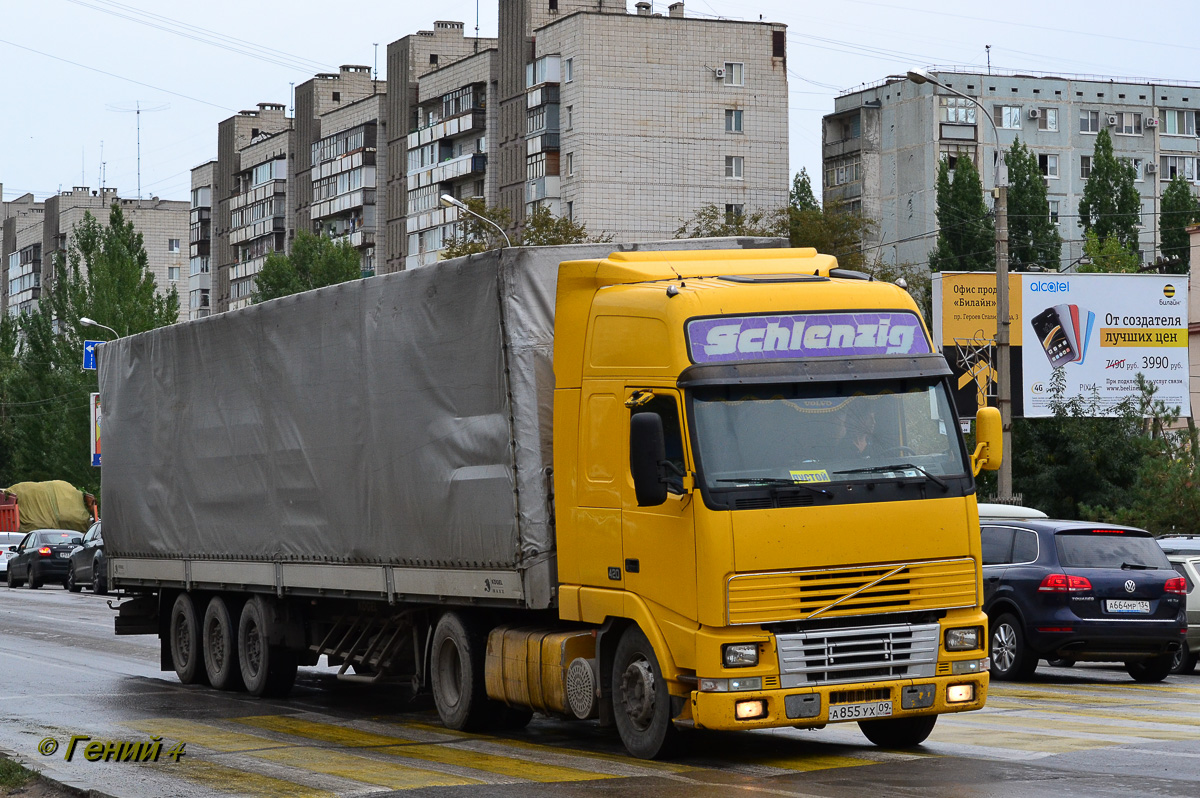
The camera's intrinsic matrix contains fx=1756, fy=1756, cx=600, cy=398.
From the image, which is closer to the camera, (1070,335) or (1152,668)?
(1152,668)

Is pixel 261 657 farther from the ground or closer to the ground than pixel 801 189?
closer to the ground

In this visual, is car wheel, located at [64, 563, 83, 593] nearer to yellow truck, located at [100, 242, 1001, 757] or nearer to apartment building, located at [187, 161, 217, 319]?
yellow truck, located at [100, 242, 1001, 757]

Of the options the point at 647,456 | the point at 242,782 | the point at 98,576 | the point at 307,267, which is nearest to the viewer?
the point at 647,456

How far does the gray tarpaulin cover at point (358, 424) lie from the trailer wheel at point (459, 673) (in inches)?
20.4

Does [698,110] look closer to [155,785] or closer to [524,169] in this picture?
[524,169]

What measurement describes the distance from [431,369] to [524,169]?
64274mm

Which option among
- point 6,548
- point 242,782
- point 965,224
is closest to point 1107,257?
point 965,224

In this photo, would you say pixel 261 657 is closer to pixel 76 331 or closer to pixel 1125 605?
pixel 1125 605

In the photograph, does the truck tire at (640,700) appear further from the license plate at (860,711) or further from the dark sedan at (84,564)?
the dark sedan at (84,564)

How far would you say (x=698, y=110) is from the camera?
2911 inches

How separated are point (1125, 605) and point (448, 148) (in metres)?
67.4

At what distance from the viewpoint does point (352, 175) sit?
89.9 meters

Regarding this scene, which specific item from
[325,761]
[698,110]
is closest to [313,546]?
[325,761]

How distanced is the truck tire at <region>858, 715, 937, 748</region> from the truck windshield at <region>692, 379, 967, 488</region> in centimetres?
181
